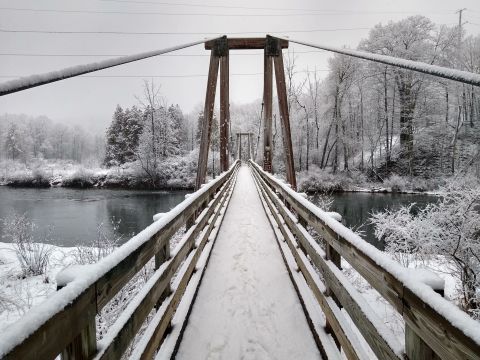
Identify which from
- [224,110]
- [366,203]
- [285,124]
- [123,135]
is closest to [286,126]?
[285,124]

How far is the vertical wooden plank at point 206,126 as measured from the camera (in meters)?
8.70

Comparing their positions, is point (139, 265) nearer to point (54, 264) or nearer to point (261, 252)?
point (261, 252)

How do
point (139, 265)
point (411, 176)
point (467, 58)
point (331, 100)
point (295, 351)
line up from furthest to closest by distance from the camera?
point (331, 100) < point (467, 58) < point (411, 176) < point (295, 351) < point (139, 265)

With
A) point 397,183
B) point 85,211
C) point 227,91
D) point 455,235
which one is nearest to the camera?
point 455,235

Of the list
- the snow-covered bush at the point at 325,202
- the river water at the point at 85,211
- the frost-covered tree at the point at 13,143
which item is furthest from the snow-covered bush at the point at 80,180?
the frost-covered tree at the point at 13,143

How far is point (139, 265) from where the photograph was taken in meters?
1.97

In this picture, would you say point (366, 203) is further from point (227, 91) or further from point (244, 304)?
point (244, 304)

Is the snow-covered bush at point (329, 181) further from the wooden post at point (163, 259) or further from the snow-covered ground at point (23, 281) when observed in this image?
the wooden post at point (163, 259)

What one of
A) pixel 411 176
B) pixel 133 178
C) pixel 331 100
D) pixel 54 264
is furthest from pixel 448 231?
pixel 133 178

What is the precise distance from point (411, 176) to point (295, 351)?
2693 cm

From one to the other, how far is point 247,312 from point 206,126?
6.63 metres

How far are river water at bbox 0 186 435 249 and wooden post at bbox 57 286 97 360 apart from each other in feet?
46.9

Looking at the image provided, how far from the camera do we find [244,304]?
3.22 m

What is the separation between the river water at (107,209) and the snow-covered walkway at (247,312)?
11.5 meters
